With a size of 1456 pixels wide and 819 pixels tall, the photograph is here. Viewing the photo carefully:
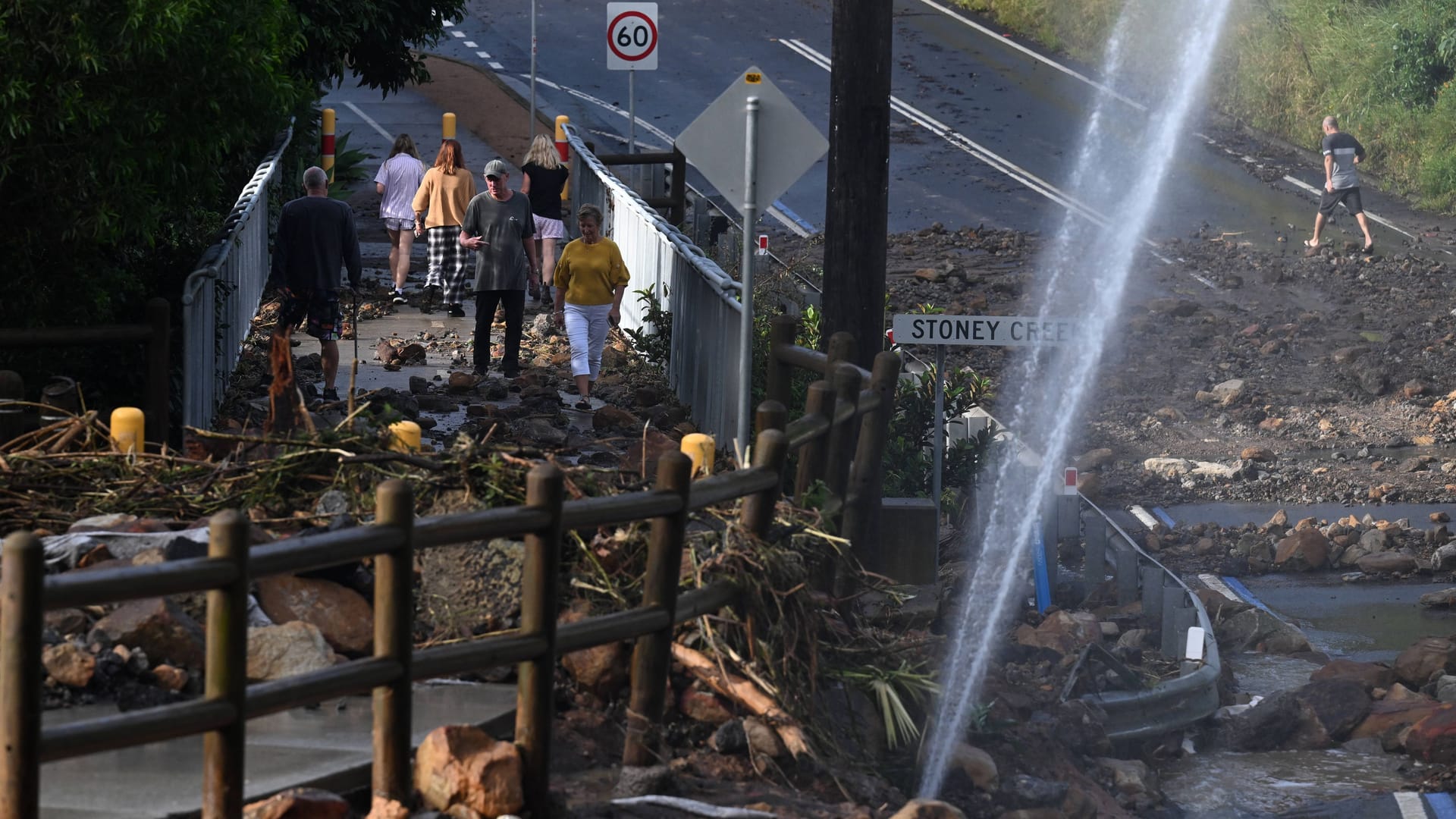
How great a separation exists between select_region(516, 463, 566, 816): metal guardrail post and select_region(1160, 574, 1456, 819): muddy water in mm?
4369

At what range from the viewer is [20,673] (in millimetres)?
4488

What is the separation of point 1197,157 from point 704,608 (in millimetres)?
22284

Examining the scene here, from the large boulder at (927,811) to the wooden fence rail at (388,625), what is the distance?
922mm

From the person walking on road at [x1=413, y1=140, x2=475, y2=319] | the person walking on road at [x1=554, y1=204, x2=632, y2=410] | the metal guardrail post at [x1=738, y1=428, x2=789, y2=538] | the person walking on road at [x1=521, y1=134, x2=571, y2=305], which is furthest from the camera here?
the person walking on road at [x1=521, y1=134, x2=571, y2=305]

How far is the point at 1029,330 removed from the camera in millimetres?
9414

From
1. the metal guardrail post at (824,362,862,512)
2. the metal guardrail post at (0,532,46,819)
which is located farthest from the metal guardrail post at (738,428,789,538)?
the metal guardrail post at (0,532,46,819)

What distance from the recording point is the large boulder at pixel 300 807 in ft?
16.6

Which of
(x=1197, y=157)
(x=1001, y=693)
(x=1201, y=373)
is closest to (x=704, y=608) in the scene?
(x=1001, y=693)

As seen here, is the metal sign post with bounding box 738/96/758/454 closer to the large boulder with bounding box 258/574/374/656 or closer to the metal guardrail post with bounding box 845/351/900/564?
the metal guardrail post with bounding box 845/351/900/564

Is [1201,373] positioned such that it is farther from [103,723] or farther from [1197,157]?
[103,723]

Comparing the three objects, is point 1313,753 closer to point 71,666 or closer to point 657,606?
point 657,606

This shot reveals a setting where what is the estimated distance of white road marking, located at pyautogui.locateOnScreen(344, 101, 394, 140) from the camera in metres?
28.2

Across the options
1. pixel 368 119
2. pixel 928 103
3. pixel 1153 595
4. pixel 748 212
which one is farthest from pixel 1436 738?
pixel 368 119

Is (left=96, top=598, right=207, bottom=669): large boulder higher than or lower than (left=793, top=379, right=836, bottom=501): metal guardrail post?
lower
